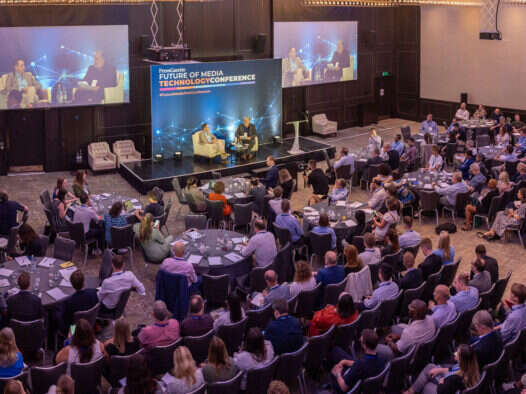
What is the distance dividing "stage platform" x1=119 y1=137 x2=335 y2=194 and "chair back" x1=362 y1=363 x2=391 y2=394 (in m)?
9.24

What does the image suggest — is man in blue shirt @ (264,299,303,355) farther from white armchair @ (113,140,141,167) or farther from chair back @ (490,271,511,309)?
white armchair @ (113,140,141,167)

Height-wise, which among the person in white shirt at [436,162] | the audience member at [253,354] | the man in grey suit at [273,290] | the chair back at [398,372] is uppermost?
the person in white shirt at [436,162]

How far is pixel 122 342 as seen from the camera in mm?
6688

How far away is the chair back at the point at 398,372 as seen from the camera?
6.47 metres

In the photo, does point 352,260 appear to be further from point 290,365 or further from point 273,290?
point 290,365

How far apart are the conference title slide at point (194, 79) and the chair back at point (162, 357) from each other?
1098 cm

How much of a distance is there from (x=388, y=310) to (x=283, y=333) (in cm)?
170

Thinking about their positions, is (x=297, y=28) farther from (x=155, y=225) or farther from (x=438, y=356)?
(x=438, y=356)

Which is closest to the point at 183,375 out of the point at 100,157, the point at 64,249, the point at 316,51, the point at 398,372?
the point at 398,372

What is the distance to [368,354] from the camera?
6254 mm

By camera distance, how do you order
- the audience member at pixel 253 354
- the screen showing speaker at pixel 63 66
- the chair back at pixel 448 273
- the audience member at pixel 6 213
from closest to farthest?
the audience member at pixel 253 354, the chair back at pixel 448 273, the audience member at pixel 6 213, the screen showing speaker at pixel 63 66

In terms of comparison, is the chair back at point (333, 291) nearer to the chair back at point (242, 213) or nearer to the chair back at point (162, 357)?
the chair back at point (162, 357)

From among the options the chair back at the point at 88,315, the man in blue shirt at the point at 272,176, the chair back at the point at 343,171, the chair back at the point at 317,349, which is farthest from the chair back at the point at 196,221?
the chair back at the point at 343,171

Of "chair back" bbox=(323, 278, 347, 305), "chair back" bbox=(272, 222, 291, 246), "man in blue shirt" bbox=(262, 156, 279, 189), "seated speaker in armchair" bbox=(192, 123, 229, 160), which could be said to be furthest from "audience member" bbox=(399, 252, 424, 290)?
"seated speaker in armchair" bbox=(192, 123, 229, 160)
